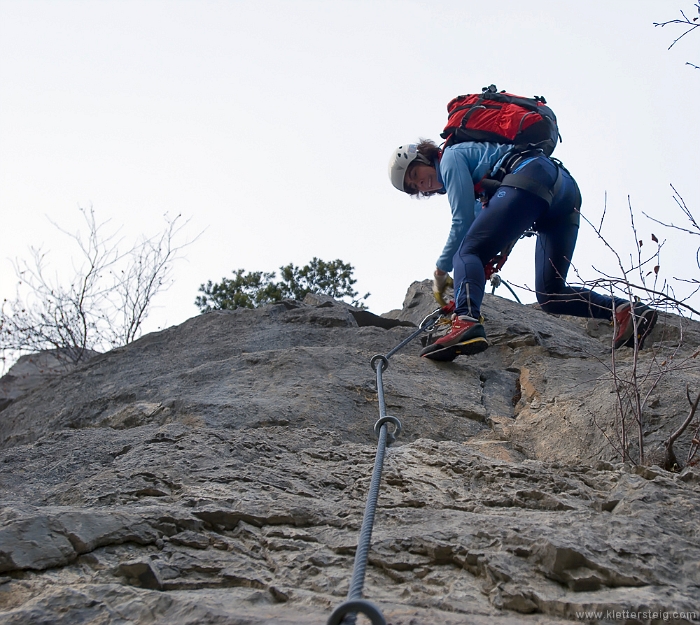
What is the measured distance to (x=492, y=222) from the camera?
157 inches

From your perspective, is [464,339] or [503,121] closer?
[464,339]

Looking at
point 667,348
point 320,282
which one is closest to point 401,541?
point 667,348

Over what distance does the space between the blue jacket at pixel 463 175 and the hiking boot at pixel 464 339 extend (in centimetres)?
51

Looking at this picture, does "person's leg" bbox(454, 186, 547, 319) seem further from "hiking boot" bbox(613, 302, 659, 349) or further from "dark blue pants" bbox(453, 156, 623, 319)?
"hiking boot" bbox(613, 302, 659, 349)

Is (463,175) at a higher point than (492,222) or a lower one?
higher

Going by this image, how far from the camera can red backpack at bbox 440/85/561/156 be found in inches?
163

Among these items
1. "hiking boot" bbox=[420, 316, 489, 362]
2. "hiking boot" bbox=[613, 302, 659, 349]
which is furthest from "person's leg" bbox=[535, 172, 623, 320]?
"hiking boot" bbox=[420, 316, 489, 362]

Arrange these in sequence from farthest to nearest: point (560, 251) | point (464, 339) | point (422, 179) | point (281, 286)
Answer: point (281, 286) → point (422, 179) → point (560, 251) → point (464, 339)

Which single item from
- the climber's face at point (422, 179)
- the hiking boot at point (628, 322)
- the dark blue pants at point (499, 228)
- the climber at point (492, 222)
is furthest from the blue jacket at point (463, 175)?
the hiking boot at point (628, 322)

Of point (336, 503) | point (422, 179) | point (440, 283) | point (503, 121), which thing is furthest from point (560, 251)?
point (336, 503)

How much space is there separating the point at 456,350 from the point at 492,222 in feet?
2.38

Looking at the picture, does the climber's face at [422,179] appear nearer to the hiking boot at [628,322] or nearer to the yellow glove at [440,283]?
the yellow glove at [440,283]

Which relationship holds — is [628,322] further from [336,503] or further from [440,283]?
[336,503]

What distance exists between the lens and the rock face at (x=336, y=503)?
64.1 inches
